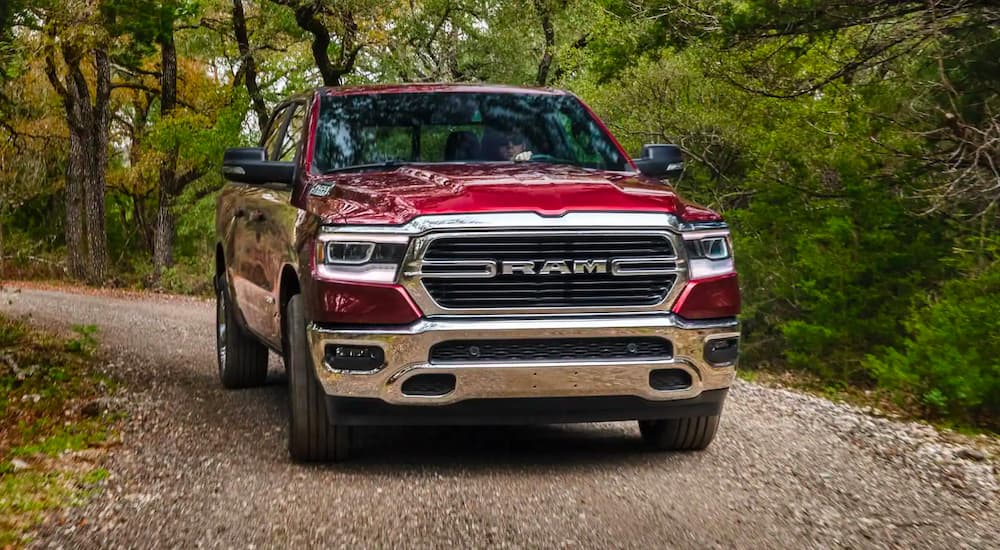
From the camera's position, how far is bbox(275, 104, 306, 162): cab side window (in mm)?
7004

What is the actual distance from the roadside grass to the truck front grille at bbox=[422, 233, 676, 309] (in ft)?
6.14

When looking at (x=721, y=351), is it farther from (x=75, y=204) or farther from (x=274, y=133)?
(x=75, y=204)

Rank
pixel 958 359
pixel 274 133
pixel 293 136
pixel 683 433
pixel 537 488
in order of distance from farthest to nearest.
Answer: pixel 958 359, pixel 274 133, pixel 293 136, pixel 683 433, pixel 537 488

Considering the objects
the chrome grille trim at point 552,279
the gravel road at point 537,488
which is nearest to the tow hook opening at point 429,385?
the chrome grille trim at point 552,279

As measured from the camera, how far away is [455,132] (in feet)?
21.9

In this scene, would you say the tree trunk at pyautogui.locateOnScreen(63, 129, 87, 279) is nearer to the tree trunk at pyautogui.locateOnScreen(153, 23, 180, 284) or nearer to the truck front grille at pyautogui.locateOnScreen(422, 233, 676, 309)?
the tree trunk at pyautogui.locateOnScreen(153, 23, 180, 284)

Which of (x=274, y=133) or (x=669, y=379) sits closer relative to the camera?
(x=669, y=379)

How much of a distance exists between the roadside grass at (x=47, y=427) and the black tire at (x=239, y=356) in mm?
850

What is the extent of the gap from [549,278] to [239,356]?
3.74 m

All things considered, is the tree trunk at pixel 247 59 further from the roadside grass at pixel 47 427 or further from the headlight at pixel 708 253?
the headlight at pixel 708 253

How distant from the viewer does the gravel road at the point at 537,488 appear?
4523mm

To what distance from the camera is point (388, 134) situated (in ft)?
21.6

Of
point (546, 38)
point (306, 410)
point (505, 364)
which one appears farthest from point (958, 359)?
point (546, 38)

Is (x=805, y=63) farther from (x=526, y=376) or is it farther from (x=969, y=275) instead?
(x=526, y=376)
